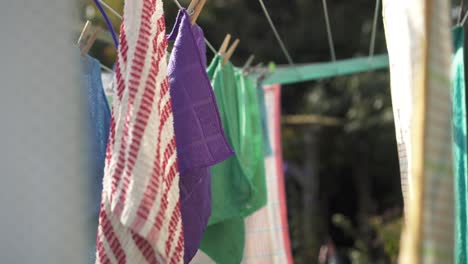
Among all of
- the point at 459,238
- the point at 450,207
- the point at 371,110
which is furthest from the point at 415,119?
the point at 371,110

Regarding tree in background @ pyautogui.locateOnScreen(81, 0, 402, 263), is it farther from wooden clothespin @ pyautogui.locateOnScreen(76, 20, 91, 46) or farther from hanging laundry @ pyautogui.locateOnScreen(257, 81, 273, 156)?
wooden clothespin @ pyautogui.locateOnScreen(76, 20, 91, 46)

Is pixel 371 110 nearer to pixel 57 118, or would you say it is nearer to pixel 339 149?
pixel 339 149

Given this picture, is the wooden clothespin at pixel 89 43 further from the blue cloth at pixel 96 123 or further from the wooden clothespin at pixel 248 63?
the wooden clothespin at pixel 248 63

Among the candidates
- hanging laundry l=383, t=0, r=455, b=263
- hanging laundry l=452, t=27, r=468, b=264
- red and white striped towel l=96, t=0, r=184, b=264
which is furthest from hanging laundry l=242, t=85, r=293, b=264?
hanging laundry l=383, t=0, r=455, b=263

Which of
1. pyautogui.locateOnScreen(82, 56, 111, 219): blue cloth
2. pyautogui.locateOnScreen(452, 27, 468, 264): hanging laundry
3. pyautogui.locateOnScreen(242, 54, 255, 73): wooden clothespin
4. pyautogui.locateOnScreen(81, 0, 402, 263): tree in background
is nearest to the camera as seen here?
pyautogui.locateOnScreen(82, 56, 111, 219): blue cloth

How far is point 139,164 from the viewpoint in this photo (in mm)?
1226

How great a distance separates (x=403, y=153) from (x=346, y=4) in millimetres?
5701

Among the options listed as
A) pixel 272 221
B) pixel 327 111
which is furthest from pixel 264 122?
pixel 327 111

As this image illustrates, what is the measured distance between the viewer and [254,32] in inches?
277

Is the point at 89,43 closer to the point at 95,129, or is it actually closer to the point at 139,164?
the point at 95,129

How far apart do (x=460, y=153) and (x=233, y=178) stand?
641mm

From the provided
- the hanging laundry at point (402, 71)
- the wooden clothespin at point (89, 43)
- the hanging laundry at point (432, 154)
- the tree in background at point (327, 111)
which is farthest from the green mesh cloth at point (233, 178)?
the tree in background at point (327, 111)

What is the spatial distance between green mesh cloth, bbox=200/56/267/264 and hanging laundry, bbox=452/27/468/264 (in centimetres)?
57

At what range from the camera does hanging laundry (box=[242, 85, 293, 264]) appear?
283 centimetres
